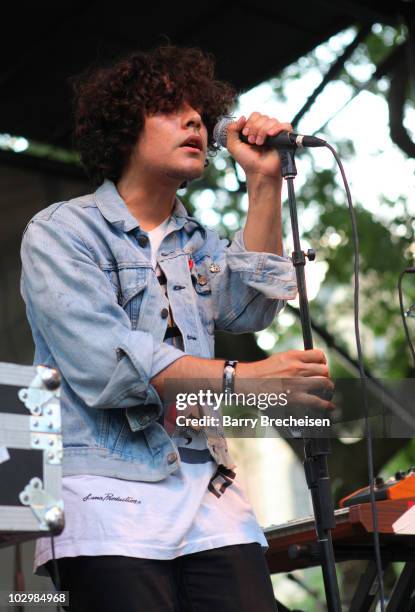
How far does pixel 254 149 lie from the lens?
88.0 inches

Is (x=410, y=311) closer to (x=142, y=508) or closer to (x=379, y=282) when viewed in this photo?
(x=142, y=508)

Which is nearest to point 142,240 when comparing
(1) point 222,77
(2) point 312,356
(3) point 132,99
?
(3) point 132,99

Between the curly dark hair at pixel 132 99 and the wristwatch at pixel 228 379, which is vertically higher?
the curly dark hair at pixel 132 99

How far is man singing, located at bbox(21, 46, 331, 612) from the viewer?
1.89 meters

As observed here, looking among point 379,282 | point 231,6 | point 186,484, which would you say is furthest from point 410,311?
point 379,282

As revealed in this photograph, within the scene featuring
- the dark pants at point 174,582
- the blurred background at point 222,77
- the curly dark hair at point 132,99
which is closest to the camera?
the dark pants at point 174,582

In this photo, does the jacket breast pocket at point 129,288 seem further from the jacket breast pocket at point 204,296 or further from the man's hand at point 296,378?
the man's hand at point 296,378

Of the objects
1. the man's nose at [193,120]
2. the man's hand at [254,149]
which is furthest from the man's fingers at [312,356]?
the man's nose at [193,120]

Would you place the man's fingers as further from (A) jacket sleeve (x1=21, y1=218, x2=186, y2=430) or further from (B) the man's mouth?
(B) the man's mouth

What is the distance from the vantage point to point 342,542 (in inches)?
111

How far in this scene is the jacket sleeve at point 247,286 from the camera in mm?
2262

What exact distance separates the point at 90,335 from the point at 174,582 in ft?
1.72

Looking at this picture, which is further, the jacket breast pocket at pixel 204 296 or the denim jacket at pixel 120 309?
the jacket breast pocket at pixel 204 296

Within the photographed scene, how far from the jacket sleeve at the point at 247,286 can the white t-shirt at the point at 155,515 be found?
1.31 feet
